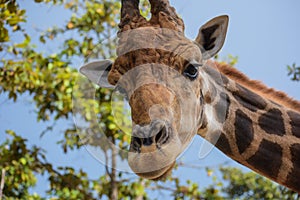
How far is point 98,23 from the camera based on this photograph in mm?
10555

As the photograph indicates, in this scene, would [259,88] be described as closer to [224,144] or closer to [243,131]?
[243,131]

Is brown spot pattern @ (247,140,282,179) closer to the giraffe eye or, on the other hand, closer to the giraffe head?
the giraffe head

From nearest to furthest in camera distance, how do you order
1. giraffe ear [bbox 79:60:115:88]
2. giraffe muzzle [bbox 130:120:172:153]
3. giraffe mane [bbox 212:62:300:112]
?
giraffe muzzle [bbox 130:120:172:153] → giraffe ear [bbox 79:60:115:88] → giraffe mane [bbox 212:62:300:112]

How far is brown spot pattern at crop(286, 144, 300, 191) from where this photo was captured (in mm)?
4582

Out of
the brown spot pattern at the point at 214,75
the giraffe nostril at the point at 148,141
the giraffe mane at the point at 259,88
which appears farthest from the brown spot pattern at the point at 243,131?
the giraffe nostril at the point at 148,141

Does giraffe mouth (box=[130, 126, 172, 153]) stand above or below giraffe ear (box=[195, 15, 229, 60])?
below

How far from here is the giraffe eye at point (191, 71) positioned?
4.33 m

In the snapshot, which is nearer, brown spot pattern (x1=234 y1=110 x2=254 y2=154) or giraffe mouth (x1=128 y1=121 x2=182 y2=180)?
giraffe mouth (x1=128 y1=121 x2=182 y2=180)

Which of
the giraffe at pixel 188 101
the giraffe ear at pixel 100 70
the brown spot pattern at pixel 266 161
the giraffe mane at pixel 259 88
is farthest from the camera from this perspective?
the giraffe mane at pixel 259 88

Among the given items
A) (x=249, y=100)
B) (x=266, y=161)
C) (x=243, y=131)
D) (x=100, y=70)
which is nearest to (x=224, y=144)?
(x=243, y=131)

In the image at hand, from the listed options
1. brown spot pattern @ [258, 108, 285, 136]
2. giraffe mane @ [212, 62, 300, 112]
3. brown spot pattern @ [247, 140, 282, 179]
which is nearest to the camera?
brown spot pattern @ [247, 140, 282, 179]

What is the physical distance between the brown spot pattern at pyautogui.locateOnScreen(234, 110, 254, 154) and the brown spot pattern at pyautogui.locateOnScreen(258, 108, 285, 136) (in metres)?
0.11

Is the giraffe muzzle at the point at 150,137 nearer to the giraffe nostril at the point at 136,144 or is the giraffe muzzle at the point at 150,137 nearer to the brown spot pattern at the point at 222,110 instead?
the giraffe nostril at the point at 136,144

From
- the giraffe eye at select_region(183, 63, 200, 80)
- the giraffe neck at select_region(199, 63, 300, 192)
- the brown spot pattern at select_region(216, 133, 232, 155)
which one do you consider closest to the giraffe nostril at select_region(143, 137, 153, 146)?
the giraffe eye at select_region(183, 63, 200, 80)
